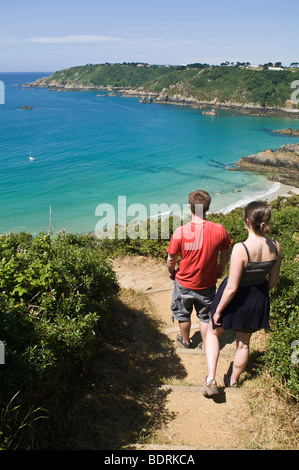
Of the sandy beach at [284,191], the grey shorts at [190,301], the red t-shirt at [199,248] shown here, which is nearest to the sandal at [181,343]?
the grey shorts at [190,301]

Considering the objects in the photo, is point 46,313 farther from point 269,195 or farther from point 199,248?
point 269,195

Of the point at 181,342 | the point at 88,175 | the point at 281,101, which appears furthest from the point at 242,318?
the point at 281,101

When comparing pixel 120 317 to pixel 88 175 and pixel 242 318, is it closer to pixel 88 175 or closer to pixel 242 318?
pixel 242 318

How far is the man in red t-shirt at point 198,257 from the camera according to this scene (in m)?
3.60

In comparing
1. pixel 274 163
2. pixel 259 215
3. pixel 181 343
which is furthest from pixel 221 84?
pixel 259 215

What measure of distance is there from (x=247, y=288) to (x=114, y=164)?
125ft

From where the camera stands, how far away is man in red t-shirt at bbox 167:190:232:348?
142 inches

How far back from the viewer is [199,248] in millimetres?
3645

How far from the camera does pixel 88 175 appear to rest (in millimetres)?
35281

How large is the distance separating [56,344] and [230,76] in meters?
125

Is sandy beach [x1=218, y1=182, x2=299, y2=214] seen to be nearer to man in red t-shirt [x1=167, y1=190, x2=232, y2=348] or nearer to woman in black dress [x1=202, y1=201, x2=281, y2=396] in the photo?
man in red t-shirt [x1=167, y1=190, x2=232, y2=348]

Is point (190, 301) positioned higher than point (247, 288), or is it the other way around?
point (247, 288)

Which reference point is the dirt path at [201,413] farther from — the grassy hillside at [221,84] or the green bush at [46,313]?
the grassy hillside at [221,84]

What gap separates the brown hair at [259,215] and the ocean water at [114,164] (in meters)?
8.40
